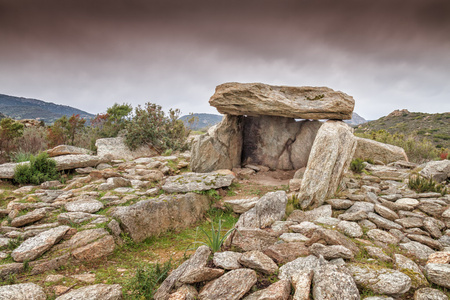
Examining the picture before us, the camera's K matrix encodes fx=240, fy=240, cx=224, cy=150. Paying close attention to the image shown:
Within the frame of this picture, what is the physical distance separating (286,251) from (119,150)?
418 inches

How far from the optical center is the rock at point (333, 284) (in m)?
2.77

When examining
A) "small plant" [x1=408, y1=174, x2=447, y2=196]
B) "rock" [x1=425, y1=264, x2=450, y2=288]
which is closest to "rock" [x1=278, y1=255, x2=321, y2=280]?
"rock" [x1=425, y1=264, x2=450, y2=288]

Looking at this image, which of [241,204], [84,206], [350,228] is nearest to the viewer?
[350,228]

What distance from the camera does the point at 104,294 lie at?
3215mm

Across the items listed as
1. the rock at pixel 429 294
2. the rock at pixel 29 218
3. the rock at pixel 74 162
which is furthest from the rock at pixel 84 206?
the rock at pixel 429 294

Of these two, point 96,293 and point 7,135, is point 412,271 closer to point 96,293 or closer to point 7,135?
point 96,293

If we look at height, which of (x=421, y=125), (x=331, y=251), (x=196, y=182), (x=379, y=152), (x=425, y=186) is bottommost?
(x=331, y=251)

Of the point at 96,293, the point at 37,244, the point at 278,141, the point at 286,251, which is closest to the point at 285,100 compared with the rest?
the point at 278,141

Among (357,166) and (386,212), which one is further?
(357,166)

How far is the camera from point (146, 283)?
3.44 m

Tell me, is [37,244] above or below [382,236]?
below

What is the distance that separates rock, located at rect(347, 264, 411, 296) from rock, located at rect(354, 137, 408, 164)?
1007 cm

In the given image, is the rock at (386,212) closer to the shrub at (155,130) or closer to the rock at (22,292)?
the rock at (22,292)

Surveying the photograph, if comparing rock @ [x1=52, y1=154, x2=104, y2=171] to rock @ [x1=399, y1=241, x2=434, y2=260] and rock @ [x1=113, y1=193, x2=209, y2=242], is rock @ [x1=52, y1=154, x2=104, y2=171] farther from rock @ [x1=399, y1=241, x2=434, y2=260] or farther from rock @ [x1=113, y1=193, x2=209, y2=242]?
rock @ [x1=399, y1=241, x2=434, y2=260]
